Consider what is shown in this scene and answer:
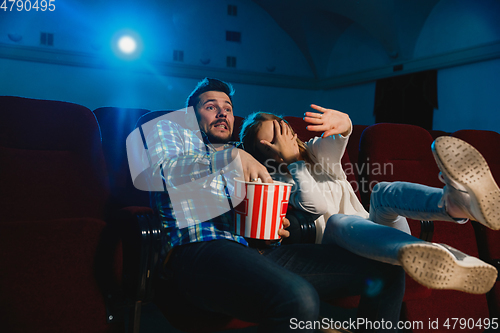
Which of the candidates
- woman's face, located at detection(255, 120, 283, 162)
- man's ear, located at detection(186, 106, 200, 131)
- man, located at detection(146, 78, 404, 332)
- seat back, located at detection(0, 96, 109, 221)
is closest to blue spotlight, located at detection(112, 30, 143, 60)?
seat back, located at detection(0, 96, 109, 221)

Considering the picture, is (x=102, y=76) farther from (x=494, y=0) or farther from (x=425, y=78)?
(x=494, y=0)

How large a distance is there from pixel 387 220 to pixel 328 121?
1.22 feet

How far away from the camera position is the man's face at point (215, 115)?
1.32 m

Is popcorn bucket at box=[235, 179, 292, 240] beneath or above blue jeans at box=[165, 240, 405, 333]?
above

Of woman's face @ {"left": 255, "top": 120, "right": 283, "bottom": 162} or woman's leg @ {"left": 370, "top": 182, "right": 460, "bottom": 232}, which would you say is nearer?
woman's leg @ {"left": 370, "top": 182, "right": 460, "bottom": 232}

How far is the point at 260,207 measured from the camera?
95 cm

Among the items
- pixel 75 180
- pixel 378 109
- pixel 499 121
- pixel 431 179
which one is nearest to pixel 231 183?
pixel 75 180

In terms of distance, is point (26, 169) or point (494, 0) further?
point (494, 0)

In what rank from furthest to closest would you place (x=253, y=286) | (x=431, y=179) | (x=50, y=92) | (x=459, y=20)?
(x=50, y=92) → (x=459, y=20) → (x=431, y=179) → (x=253, y=286)

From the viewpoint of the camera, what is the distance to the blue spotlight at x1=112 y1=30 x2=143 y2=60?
306 inches

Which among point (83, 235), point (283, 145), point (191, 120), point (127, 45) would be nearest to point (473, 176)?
point (283, 145)

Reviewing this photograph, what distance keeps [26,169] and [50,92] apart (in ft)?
22.4

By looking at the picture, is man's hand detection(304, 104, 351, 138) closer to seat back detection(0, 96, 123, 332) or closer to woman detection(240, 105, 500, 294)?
woman detection(240, 105, 500, 294)

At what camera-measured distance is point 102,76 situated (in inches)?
297
